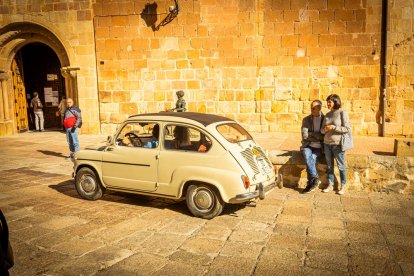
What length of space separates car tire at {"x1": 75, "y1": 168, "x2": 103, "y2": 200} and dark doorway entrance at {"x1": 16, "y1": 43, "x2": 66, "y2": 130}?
38.0 feet

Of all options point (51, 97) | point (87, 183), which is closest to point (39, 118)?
point (51, 97)

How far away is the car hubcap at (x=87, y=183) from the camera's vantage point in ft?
20.8

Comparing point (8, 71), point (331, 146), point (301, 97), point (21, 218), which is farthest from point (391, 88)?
point (8, 71)

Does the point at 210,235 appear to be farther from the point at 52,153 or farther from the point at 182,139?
the point at 52,153

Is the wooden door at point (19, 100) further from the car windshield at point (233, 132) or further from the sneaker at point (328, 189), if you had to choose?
the sneaker at point (328, 189)

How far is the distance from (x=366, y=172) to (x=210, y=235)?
3692 millimetres

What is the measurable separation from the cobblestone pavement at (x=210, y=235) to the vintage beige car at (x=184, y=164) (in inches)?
13.5

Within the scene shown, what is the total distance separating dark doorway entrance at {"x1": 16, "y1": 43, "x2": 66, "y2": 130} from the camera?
54.9 feet

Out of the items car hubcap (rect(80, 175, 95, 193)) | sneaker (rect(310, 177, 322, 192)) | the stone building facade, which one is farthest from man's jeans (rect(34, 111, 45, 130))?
sneaker (rect(310, 177, 322, 192))

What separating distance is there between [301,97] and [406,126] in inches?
132

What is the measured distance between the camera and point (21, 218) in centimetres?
539

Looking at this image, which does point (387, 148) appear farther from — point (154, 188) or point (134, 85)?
point (134, 85)

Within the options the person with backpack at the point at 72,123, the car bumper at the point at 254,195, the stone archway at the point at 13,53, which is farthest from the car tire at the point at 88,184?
the stone archway at the point at 13,53

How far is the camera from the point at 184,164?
5383 millimetres
